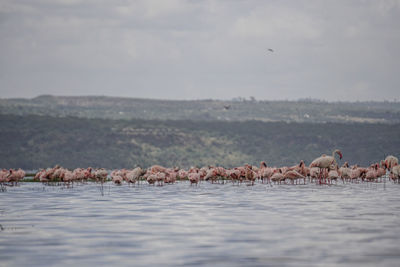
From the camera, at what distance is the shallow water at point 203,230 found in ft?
48.1

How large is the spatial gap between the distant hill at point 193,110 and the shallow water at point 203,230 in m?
133

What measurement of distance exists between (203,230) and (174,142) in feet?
336

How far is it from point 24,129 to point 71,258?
346ft

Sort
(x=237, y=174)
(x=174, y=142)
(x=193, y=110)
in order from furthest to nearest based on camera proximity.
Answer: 1. (x=193, y=110)
2. (x=174, y=142)
3. (x=237, y=174)

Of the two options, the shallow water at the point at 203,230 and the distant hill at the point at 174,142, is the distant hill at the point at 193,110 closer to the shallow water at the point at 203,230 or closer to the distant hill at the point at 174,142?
the distant hill at the point at 174,142

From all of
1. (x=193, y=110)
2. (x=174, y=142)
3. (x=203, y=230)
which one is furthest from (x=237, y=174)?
(x=193, y=110)

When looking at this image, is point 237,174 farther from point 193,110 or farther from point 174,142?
point 193,110

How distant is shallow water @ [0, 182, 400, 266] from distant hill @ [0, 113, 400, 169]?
247ft

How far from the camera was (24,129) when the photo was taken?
384 feet

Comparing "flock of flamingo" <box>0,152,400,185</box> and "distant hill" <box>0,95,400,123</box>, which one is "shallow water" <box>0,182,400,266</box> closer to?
"flock of flamingo" <box>0,152,400,185</box>

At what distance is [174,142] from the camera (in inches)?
4774

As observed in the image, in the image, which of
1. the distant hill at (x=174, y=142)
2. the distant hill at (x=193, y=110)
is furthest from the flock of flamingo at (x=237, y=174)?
the distant hill at (x=193, y=110)

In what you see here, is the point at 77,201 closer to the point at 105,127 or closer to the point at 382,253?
the point at 382,253

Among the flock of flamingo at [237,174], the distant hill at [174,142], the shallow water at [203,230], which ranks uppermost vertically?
the distant hill at [174,142]
